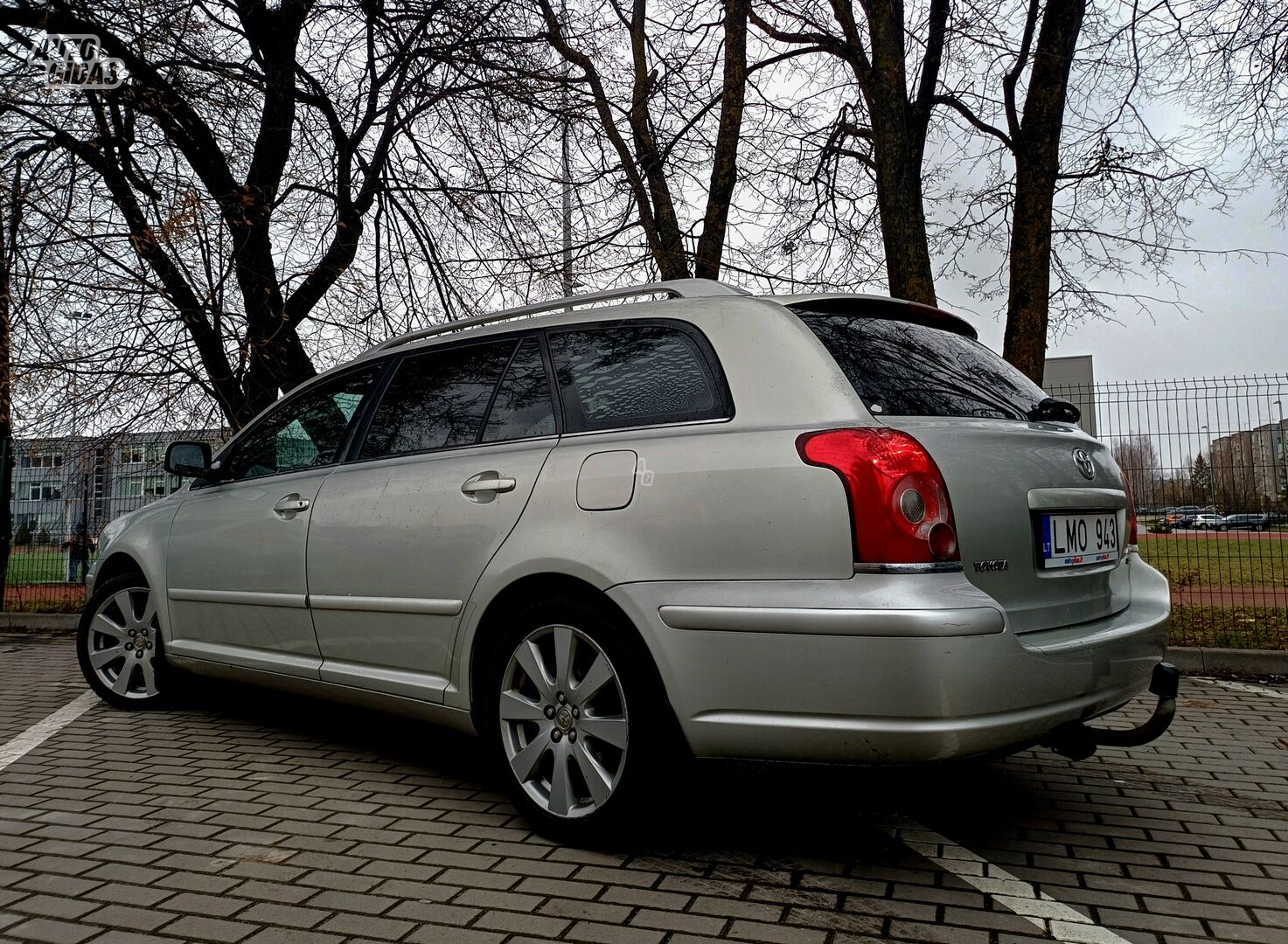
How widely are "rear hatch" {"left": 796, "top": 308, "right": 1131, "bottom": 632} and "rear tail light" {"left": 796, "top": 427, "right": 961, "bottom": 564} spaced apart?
52mm

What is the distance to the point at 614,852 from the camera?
305cm

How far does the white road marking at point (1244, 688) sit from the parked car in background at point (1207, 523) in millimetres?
1710

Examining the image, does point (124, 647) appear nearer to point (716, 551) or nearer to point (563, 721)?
point (563, 721)

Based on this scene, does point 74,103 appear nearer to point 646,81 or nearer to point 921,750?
point 646,81

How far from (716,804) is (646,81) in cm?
830

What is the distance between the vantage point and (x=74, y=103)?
8.09m

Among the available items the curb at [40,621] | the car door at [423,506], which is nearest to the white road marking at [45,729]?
the car door at [423,506]

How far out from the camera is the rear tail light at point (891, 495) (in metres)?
2.59

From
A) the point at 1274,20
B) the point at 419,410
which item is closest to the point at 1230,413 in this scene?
the point at 1274,20

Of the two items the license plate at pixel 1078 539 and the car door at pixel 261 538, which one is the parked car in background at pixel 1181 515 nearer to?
the license plate at pixel 1078 539

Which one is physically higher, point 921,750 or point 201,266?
point 201,266

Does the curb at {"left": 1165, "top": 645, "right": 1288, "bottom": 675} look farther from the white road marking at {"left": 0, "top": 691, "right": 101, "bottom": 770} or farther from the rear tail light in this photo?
the white road marking at {"left": 0, "top": 691, "right": 101, "bottom": 770}

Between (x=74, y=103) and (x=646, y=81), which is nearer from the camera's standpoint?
(x=74, y=103)

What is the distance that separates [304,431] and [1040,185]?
230 inches
